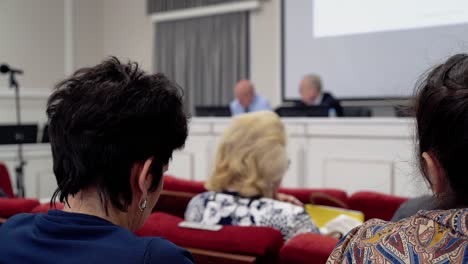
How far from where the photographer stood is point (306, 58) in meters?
6.74

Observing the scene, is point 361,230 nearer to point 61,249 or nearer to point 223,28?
point 61,249

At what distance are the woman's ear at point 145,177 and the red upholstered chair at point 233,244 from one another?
0.52m

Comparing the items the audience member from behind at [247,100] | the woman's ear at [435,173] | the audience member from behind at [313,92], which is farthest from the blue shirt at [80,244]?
the audience member from behind at [247,100]

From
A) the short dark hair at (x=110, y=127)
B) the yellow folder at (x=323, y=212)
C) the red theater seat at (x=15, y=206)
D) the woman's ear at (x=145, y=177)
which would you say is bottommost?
the yellow folder at (x=323, y=212)

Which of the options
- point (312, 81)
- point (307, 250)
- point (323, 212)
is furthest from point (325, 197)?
point (312, 81)

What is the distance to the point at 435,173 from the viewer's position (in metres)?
0.82

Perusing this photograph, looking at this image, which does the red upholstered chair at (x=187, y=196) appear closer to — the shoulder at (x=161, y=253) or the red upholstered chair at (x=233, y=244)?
the red upholstered chair at (x=233, y=244)

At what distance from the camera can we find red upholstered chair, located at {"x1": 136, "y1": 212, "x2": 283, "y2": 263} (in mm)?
1346

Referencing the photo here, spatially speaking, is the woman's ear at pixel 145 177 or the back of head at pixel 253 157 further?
the back of head at pixel 253 157

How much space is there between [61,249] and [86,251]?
41 mm

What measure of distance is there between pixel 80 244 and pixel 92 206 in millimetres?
94

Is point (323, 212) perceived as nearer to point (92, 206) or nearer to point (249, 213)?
point (249, 213)

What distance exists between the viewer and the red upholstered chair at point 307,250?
1.19 meters

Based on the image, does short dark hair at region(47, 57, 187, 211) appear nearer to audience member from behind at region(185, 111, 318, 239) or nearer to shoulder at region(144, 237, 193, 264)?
shoulder at region(144, 237, 193, 264)
